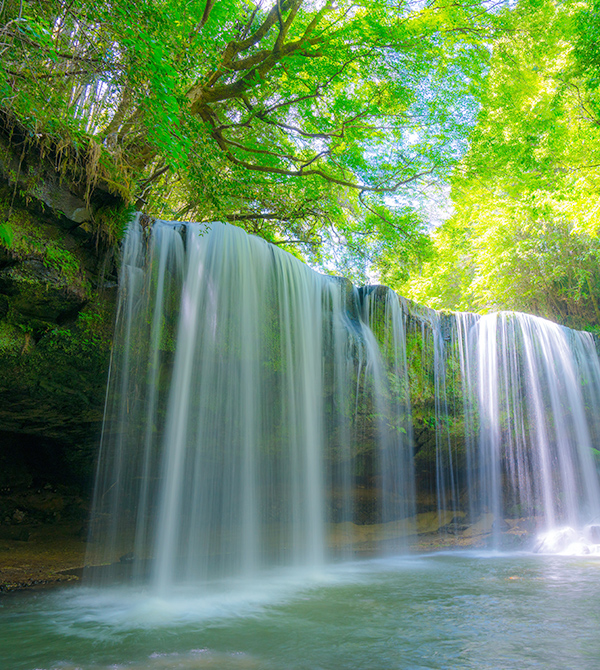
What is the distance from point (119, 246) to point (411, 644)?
6.04 m

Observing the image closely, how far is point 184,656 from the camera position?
3.48 m

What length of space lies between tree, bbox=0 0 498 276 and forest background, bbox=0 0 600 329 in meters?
0.04

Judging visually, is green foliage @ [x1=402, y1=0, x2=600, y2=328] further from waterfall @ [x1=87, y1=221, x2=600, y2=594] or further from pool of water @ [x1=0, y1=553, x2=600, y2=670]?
pool of water @ [x1=0, y1=553, x2=600, y2=670]

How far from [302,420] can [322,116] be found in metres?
6.15

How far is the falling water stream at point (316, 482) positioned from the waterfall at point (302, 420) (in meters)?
0.04

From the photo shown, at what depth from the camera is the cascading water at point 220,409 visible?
6.69 m

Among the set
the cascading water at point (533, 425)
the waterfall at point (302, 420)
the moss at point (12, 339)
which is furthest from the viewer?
the cascading water at point (533, 425)

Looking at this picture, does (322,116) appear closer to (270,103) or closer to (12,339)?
(270,103)

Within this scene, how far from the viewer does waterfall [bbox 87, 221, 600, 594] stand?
22.4 feet

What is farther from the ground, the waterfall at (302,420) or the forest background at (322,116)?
the forest background at (322,116)

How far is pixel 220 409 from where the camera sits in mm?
7227

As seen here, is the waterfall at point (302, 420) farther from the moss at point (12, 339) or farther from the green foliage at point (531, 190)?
the green foliage at point (531, 190)

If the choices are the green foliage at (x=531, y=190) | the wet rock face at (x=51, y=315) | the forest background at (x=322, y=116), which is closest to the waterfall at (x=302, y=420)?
the wet rock face at (x=51, y=315)

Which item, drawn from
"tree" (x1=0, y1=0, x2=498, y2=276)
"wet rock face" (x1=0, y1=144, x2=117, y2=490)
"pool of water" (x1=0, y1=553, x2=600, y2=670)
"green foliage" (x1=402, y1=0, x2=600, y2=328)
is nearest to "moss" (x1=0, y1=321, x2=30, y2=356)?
"wet rock face" (x1=0, y1=144, x2=117, y2=490)
